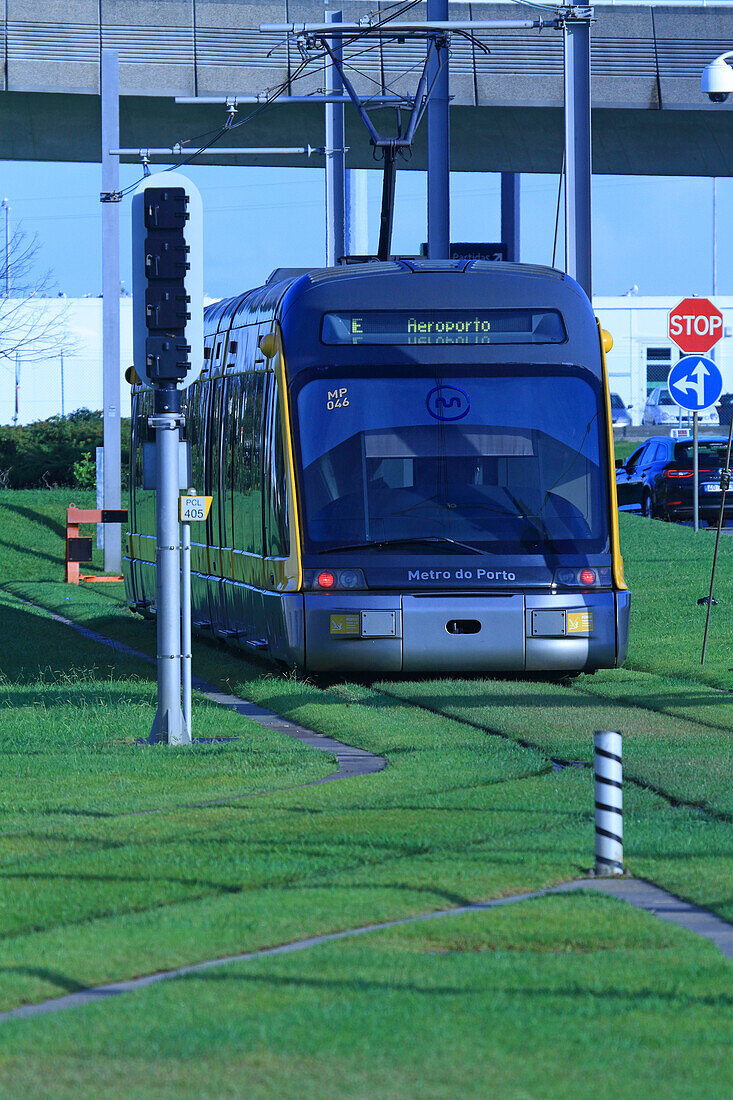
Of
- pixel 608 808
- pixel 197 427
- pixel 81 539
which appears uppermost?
pixel 197 427

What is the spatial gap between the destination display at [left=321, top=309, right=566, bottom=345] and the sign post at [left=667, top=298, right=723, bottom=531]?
997 cm

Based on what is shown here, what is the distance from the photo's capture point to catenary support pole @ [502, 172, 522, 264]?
108 ft

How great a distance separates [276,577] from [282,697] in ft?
3.48

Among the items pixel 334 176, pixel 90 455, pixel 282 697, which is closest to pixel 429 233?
pixel 334 176

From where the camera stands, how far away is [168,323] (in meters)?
12.4

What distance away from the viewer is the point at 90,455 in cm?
4584

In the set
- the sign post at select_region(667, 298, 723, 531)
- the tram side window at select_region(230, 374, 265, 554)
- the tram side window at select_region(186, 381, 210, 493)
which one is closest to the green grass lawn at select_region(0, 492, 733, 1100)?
the tram side window at select_region(230, 374, 265, 554)

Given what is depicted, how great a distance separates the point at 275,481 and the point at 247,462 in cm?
147

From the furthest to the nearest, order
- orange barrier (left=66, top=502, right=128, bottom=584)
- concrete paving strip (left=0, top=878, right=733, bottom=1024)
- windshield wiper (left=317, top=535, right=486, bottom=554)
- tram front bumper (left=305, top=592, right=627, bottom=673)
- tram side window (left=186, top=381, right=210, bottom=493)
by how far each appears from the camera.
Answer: orange barrier (left=66, top=502, right=128, bottom=584) < tram side window (left=186, top=381, right=210, bottom=493) < windshield wiper (left=317, top=535, right=486, bottom=554) < tram front bumper (left=305, top=592, right=627, bottom=673) < concrete paving strip (left=0, top=878, right=733, bottom=1024)

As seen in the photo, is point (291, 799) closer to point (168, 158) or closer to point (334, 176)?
point (334, 176)

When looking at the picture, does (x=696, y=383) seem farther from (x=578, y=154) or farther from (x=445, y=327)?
(x=445, y=327)

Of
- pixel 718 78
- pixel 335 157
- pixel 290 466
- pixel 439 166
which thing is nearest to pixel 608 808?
pixel 290 466

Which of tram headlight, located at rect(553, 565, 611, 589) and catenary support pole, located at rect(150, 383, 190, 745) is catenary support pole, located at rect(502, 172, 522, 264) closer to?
tram headlight, located at rect(553, 565, 611, 589)

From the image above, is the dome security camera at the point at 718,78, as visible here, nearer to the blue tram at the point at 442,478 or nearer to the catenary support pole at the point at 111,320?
the blue tram at the point at 442,478
